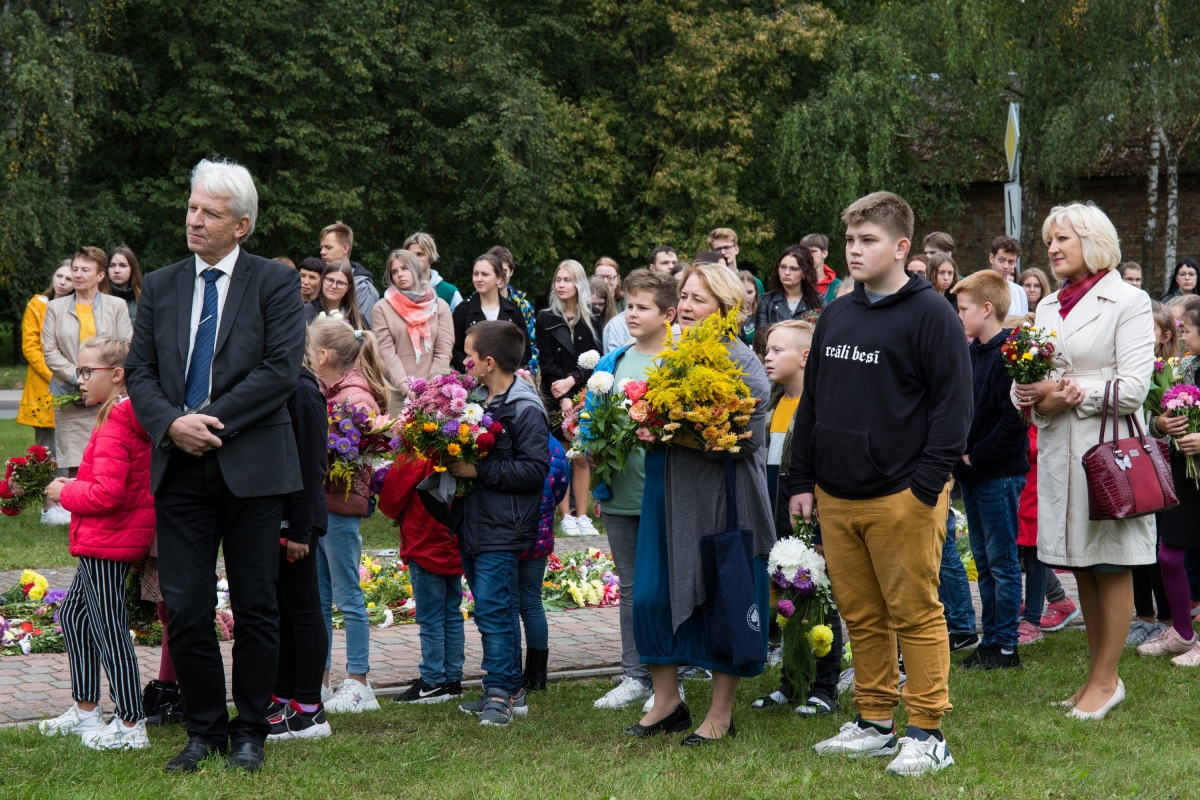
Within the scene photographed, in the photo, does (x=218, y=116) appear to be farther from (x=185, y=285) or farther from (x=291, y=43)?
(x=185, y=285)

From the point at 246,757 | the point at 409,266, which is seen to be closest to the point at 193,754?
the point at 246,757

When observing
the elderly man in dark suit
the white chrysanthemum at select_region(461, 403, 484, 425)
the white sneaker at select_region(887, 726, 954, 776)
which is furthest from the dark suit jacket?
the white sneaker at select_region(887, 726, 954, 776)

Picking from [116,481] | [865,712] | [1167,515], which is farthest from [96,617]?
[1167,515]

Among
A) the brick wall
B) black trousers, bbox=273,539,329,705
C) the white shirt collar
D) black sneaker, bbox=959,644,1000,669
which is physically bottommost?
black sneaker, bbox=959,644,1000,669

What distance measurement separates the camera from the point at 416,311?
33.6 ft

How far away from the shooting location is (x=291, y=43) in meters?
26.7

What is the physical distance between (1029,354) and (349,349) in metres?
3.31

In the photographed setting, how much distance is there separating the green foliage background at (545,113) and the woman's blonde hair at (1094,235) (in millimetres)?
21773

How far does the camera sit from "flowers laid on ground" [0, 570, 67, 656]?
7.14m

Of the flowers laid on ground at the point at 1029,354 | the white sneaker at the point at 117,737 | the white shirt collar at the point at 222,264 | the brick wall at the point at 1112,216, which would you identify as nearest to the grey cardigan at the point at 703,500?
the flowers laid on ground at the point at 1029,354

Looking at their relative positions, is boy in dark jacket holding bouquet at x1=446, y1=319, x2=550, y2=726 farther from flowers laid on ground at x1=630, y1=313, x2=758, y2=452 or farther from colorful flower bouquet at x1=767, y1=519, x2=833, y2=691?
colorful flower bouquet at x1=767, y1=519, x2=833, y2=691

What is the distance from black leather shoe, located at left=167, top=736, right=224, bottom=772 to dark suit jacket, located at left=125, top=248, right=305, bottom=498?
1.03m

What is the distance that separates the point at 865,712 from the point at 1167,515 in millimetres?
2920

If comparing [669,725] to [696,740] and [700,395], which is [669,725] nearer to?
[696,740]
